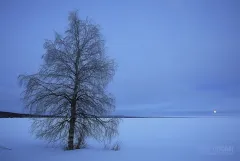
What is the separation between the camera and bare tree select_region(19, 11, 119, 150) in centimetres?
1351

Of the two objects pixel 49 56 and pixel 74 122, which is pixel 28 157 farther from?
pixel 49 56

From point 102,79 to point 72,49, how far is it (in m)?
2.90

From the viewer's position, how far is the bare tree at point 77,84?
1351cm

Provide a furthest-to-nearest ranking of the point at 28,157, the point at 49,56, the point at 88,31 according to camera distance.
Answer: the point at 88,31
the point at 49,56
the point at 28,157

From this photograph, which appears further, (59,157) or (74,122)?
(74,122)

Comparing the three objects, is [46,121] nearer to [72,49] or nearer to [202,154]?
[72,49]

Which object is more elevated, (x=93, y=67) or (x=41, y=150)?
(x=93, y=67)

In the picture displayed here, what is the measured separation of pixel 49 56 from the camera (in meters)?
13.3

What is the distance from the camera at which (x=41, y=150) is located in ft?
45.6

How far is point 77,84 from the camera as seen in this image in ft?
45.6

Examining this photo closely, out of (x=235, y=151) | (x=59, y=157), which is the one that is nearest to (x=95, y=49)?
(x=59, y=157)

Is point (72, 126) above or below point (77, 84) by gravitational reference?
below

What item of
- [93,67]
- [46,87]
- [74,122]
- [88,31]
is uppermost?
[88,31]

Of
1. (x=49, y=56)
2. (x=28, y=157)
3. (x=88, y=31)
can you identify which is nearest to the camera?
(x=28, y=157)
